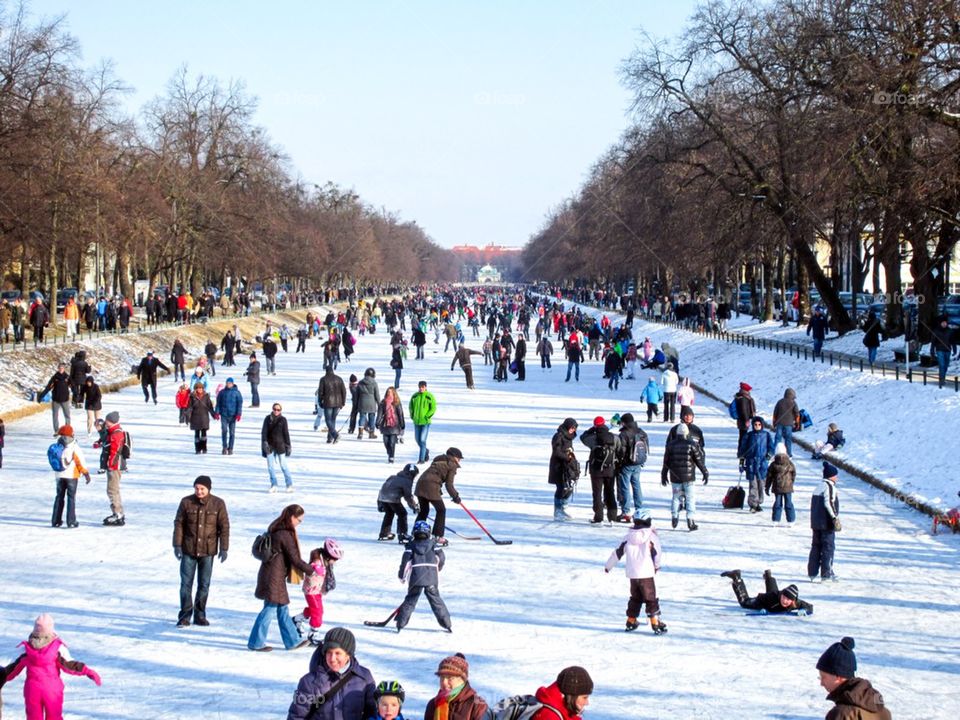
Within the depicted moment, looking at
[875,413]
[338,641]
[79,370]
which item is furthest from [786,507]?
[79,370]

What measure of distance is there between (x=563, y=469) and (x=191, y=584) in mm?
6109

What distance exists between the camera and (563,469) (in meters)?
15.1

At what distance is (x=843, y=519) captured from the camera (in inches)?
613

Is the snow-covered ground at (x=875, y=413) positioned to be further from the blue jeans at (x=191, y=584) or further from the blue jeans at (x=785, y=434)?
the blue jeans at (x=191, y=584)

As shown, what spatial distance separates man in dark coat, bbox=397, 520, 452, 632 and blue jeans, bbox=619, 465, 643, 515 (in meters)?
5.30

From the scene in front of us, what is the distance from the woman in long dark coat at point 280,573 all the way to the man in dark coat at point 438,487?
3678 mm

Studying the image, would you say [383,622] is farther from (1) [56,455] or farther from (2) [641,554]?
(1) [56,455]

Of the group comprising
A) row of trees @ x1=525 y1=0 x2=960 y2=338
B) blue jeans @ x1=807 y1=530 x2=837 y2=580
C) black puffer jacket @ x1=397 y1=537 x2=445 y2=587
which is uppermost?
row of trees @ x1=525 y1=0 x2=960 y2=338

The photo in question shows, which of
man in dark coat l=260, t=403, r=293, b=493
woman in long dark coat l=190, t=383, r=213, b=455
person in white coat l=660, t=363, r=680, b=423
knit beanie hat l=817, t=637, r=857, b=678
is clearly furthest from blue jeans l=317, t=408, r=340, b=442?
knit beanie hat l=817, t=637, r=857, b=678

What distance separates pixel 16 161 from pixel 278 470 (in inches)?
691

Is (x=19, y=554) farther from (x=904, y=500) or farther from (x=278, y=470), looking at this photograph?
(x=904, y=500)

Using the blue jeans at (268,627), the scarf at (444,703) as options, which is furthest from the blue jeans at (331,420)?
the scarf at (444,703)

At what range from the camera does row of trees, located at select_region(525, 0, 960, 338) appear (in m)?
24.8

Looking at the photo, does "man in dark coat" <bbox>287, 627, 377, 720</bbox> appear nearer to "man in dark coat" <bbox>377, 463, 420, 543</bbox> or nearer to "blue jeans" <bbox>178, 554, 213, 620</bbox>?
"blue jeans" <bbox>178, 554, 213, 620</bbox>
